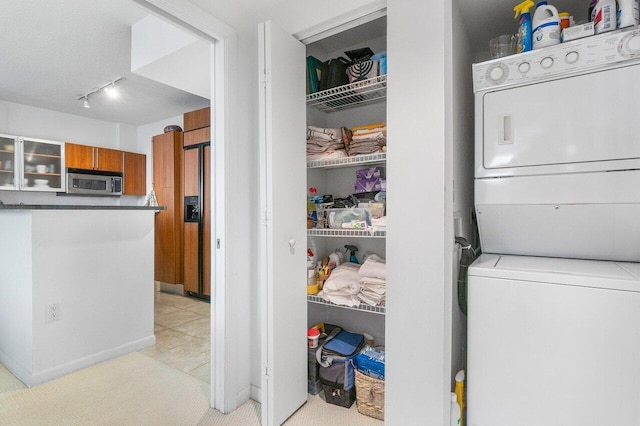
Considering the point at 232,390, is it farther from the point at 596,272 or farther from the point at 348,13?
the point at 348,13

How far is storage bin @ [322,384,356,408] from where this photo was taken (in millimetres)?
1772

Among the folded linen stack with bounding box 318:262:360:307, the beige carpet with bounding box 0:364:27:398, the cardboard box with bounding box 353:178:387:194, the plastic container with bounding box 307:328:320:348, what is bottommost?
the beige carpet with bounding box 0:364:27:398

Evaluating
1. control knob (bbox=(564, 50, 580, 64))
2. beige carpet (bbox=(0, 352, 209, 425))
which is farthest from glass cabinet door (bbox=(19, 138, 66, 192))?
control knob (bbox=(564, 50, 580, 64))

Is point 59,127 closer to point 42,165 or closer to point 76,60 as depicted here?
point 42,165

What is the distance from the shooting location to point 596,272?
3.55ft

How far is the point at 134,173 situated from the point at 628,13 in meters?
5.59

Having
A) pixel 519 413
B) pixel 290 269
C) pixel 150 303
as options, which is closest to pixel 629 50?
pixel 519 413

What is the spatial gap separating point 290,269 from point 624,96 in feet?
5.13

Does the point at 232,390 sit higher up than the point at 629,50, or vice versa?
the point at 629,50

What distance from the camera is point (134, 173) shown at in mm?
4949

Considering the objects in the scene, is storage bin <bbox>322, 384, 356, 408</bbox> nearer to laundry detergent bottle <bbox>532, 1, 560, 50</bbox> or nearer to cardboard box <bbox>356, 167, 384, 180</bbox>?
cardboard box <bbox>356, 167, 384, 180</bbox>

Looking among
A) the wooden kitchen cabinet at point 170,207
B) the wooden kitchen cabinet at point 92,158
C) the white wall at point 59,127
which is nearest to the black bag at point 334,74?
the wooden kitchen cabinet at point 170,207

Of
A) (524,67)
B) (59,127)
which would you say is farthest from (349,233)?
(59,127)

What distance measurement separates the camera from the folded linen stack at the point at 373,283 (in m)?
1.67
